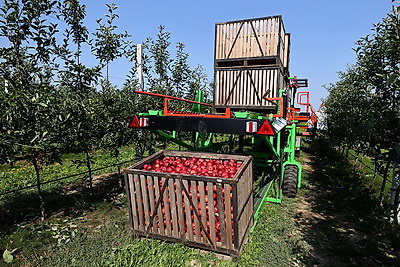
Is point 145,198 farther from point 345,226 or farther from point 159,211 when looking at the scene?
point 345,226

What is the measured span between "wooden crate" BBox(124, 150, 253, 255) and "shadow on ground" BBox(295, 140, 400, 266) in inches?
56.1

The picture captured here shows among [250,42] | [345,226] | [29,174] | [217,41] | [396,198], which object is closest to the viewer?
[396,198]

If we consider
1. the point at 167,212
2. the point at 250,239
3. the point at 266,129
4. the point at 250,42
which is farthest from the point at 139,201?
the point at 250,42

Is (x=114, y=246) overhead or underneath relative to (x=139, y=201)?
underneath

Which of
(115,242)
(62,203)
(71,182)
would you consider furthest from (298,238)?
(71,182)

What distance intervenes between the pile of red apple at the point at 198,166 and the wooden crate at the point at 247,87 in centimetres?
371

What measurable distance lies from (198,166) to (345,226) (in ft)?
11.5

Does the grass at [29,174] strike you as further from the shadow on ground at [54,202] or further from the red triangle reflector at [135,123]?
the red triangle reflector at [135,123]

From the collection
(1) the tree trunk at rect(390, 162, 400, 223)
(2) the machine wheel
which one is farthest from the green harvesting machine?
(1) the tree trunk at rect(390, 162, 400, 223)

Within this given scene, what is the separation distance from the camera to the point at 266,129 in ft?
11.3

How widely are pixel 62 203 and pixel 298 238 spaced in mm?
5349

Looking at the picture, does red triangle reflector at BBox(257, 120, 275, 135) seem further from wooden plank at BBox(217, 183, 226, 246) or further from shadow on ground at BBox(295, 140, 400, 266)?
shadow on ground at BBox(295, 140, 400, 266)

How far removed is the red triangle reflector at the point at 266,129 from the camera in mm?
3396

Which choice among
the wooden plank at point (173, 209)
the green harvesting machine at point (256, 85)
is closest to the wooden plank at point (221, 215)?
the wooden plank at point (173, 209)
